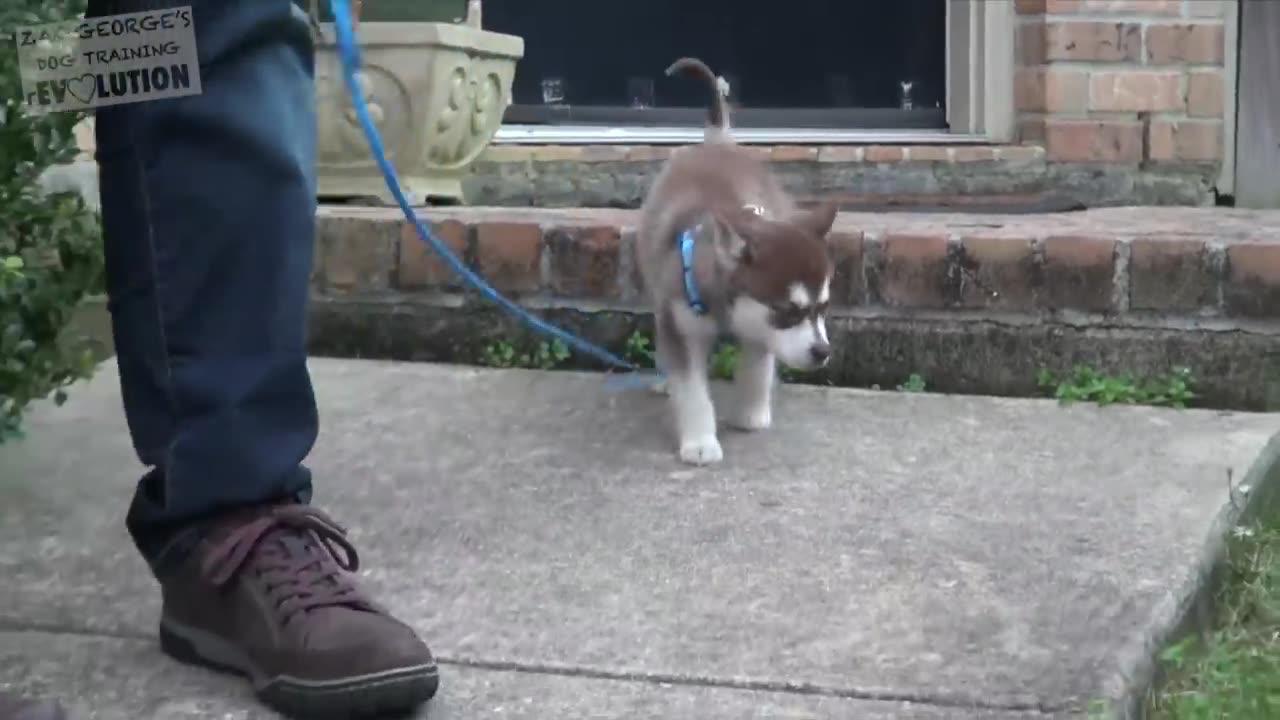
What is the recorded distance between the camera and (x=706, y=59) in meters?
4.37

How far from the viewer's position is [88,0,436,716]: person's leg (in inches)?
54.1

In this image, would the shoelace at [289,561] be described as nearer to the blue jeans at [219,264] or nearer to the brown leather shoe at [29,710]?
the blue jeans at [219,264]

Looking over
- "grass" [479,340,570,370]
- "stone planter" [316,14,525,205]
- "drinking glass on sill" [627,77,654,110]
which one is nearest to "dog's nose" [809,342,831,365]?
"grass" [479,340,570,370]

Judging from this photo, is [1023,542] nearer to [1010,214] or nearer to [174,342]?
[174,342]

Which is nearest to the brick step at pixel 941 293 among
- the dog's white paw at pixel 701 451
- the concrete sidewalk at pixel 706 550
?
the concrete sidewalk at pixel 706 550

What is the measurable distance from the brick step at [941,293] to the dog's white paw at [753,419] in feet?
1.04

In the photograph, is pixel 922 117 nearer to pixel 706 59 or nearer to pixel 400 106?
pixel 706 59

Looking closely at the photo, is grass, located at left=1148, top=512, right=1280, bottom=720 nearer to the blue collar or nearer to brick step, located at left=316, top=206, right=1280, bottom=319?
brick step, located at left=316, top=206, right=1280, bottom=319

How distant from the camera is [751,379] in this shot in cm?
246

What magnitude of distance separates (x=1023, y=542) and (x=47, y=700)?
3.67 feet

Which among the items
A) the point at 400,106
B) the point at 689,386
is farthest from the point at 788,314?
the point at 400,106

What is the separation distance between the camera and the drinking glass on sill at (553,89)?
14.2 ft

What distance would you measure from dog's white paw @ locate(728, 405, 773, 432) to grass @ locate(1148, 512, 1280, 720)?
2.58 ft

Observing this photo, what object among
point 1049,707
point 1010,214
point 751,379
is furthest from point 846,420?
point 1049,707
